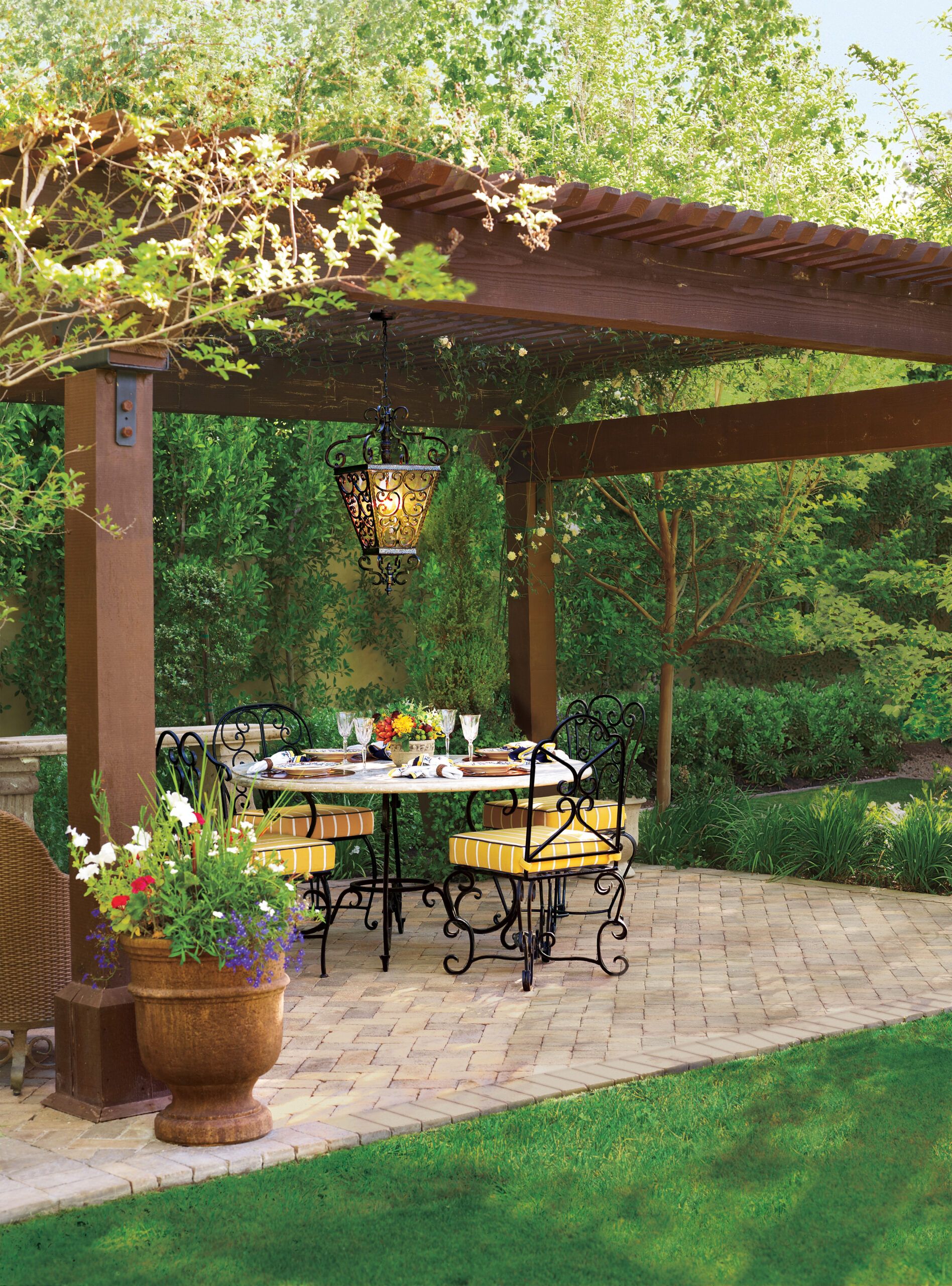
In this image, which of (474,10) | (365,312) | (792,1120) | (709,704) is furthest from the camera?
(474,10)

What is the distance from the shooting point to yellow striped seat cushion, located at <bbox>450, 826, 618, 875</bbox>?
627 centimetres

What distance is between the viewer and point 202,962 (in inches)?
161

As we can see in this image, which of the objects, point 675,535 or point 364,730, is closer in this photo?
point 364,730

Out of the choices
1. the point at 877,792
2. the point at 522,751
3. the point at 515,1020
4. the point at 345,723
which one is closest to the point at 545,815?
the point at 522,751

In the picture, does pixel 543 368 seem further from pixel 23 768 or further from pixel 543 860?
pixel 23 768

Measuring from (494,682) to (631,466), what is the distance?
163 centimetres

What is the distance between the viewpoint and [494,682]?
358 inches

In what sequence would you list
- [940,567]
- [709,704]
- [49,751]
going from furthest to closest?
[709,704]
[940,567]
[49,751]

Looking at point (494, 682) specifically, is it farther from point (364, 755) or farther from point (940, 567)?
point (940, 567)

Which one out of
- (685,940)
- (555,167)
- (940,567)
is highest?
(555,167)

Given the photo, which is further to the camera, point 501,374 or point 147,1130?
point 501,374

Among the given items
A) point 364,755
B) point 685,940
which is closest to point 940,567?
point 685,940

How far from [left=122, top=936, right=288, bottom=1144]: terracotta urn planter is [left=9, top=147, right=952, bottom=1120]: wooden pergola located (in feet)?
1.10

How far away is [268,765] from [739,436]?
3.25m
